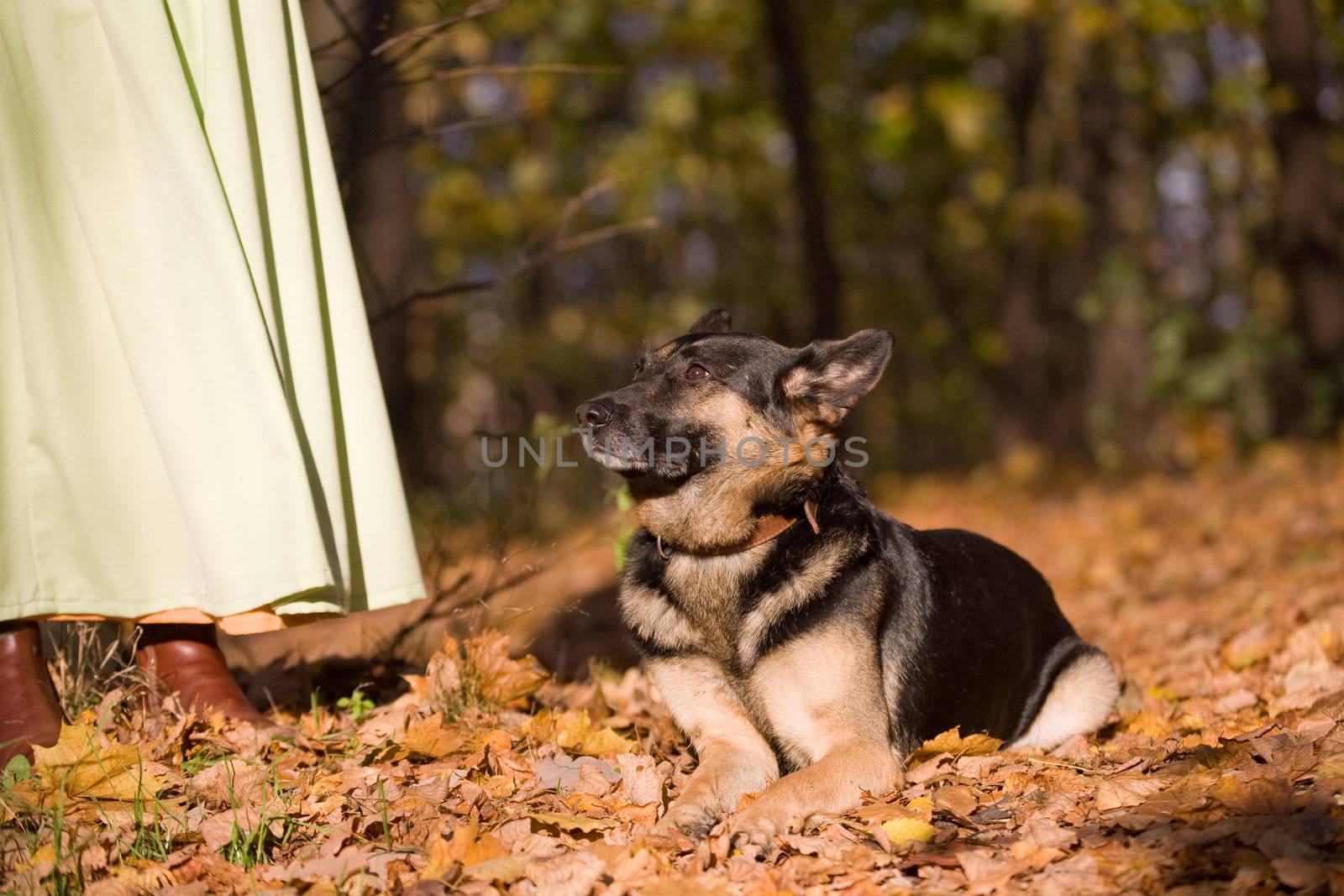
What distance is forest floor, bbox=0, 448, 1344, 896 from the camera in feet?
8.86

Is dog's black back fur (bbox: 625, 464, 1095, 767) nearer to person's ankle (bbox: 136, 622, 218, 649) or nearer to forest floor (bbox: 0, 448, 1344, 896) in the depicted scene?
forest floor (bbox: 0, 448, 1344, 896)

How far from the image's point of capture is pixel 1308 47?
1109 centimetres

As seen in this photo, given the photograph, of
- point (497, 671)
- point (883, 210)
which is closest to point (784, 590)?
point (497, 671)

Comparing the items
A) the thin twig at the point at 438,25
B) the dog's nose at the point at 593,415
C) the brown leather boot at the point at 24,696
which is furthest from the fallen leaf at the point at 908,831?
the thin twig at the point at 438,25

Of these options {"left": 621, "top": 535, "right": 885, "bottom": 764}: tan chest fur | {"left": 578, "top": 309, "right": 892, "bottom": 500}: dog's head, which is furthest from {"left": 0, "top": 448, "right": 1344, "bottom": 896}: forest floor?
{"left": 578, "top": 309, "right": 892, "bottom": 500}: dog's head

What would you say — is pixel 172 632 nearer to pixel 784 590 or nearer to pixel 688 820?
pixel 688 820

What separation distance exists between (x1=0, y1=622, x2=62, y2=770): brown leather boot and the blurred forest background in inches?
72.6

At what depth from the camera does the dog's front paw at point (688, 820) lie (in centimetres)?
305

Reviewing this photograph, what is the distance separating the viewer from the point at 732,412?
390 centimetres

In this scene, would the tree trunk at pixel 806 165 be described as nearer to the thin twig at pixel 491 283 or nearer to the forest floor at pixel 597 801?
the thin twig at pixel 491 283

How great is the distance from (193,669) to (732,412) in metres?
2.05

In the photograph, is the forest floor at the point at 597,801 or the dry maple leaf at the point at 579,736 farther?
the dry maple leaf at the point at 579,736

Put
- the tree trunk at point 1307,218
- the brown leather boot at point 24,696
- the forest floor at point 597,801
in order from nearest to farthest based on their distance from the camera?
1. the forest floor at point 597,801
2. the brown leather boot at point 24,696
3. the tree trunk at point 1307,218

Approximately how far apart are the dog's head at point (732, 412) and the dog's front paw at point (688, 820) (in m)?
1.12
